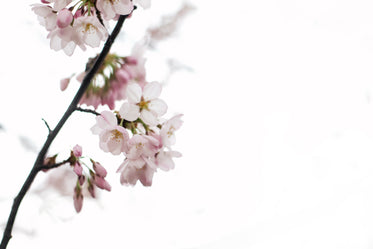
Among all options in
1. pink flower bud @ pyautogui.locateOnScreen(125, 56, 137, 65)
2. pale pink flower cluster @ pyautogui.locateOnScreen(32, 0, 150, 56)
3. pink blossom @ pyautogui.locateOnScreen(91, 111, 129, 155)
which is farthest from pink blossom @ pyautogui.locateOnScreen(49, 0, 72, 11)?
pink flower bud @ pyautogui.locateOnScreen(125, 56, 137, 65)

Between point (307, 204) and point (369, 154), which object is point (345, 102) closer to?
point (369, 154)

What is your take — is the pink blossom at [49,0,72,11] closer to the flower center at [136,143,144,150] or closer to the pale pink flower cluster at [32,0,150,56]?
the pale pink flower cluster at [32,0,150,56]

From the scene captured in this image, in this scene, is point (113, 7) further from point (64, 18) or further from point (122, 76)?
point (122, 76)

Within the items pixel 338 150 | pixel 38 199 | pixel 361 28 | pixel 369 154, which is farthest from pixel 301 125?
pixel 38 199

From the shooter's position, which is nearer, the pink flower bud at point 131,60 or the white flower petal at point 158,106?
the white flower petal at point 158,106

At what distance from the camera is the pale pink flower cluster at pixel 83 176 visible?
0.50 m

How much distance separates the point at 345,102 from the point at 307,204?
49cm

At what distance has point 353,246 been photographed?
118cm

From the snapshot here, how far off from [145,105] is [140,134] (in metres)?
0.05

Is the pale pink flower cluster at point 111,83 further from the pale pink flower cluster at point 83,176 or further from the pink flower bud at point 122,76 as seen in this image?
the pale pink flower cluster at point 83,176

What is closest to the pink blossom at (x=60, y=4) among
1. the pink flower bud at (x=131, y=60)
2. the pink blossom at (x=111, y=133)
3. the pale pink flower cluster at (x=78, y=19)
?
the pale pink flower cluster at (x=78, y=19)

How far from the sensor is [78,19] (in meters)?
0.47

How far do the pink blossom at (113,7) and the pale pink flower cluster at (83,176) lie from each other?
181 mm

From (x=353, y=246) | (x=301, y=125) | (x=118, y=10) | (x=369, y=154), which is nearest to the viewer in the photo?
(x=118, y=10)
